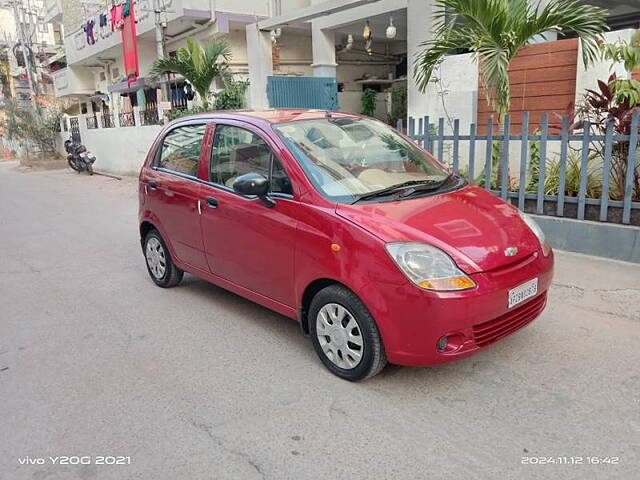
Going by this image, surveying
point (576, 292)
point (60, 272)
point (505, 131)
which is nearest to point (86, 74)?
point (60, 272)

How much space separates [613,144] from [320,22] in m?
9.08

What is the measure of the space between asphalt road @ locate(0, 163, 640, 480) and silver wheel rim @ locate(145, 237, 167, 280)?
28 centimetres

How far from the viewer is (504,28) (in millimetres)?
6164

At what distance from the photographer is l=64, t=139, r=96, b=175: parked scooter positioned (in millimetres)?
18953

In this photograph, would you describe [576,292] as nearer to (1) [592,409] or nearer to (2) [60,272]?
(1) [592,409]

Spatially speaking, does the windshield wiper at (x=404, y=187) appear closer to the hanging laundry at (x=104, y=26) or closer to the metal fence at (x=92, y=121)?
the metal fence at (x=92, y=121)

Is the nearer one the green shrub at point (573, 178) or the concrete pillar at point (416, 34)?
the green shrub at point (573, 178)

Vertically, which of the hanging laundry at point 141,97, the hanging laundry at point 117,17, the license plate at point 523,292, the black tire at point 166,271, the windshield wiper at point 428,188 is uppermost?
the hanging laundry at point 117,17

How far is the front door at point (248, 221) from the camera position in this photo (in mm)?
3693

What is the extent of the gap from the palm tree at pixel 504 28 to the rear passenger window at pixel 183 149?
135 inches

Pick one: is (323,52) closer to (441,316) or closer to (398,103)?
(398,103)

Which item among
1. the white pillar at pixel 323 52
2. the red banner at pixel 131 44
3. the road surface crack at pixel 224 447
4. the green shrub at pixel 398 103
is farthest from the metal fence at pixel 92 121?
the road surface crack at pixel 224 447

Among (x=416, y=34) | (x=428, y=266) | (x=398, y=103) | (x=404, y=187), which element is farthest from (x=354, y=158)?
(x=398, y=103)

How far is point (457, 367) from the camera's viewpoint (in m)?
3.58
